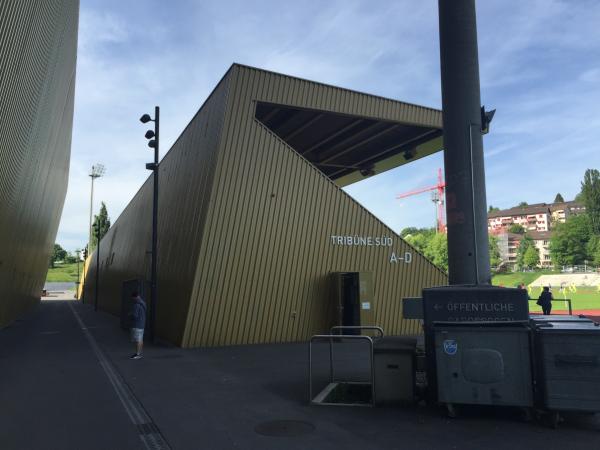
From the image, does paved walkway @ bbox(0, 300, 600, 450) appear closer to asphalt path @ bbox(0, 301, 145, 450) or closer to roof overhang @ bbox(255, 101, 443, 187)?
asphalt path @ bbox(0, 301, 145, 450)

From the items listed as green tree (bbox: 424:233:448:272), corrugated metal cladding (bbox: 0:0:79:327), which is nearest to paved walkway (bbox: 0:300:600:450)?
corrugated metal cladding (bbox: 0:0:79:327)

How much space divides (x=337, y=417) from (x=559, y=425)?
280 cm

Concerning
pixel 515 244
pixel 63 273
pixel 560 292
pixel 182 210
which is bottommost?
pixel 560 292

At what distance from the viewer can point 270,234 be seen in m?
15.2

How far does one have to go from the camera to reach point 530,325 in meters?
6.23

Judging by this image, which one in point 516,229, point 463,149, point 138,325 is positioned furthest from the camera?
point 516,229

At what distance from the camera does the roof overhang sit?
1855 centimetres

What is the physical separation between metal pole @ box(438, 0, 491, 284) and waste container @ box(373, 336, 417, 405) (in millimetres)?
1960

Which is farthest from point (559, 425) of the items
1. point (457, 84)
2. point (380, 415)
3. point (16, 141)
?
point (16, 141)

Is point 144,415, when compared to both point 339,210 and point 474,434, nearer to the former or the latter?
point 474,434

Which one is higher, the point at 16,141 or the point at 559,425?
the point at 16,141

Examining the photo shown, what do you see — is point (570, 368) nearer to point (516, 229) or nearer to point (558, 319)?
point (558, 319)

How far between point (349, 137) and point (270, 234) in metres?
8.19

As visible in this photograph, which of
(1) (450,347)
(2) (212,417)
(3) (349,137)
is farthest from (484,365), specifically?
(3) (349,137)
